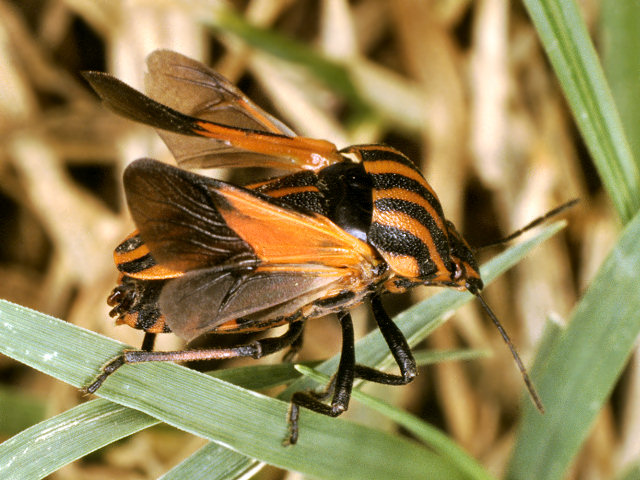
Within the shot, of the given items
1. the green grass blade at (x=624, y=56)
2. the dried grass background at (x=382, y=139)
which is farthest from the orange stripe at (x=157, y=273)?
the green grass blade at (x=624, y=56)

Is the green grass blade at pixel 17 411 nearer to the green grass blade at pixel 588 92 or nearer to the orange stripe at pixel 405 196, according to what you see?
the orange stripe at pixel 405 196

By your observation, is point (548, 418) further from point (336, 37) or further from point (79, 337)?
point (336, 37)

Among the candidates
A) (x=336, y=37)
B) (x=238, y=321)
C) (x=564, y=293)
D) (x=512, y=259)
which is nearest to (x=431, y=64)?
(x=336, y=37)

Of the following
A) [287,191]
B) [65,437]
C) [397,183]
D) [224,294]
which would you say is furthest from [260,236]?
[65,437]

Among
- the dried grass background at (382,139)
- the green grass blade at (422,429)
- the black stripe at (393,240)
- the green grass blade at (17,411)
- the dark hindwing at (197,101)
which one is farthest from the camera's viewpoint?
the dried grass background at (382,139)

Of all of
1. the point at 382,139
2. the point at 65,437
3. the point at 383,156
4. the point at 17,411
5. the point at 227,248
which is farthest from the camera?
the point at 382,139

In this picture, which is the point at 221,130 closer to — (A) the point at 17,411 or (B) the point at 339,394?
(B) the point at 339,394
